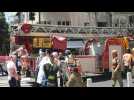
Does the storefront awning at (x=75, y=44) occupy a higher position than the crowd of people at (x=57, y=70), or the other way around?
the storefront awning at (x=75, y=44)

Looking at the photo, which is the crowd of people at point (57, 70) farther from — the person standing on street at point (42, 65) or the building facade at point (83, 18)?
the building facade at point (83, 18)

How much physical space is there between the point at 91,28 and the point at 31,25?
1.03m

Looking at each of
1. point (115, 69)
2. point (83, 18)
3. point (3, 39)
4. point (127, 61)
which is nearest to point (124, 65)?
point (127, 61)

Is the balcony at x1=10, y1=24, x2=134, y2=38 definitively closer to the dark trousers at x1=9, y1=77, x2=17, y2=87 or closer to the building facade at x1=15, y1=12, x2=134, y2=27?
the building facade at x1=15, y1=12, x2=134, y2=27

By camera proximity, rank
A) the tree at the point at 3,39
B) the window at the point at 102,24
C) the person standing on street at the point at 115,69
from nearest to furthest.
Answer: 1. the tree at the point at 3,39
2. the person standing on street at the point at 115,69
3. the window at the point at 102,24

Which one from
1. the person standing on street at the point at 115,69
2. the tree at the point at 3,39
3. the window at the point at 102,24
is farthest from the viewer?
the window at the point at 102,24

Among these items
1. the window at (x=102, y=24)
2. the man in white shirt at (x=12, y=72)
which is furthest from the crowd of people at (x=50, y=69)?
the window at (x=102, y=24)

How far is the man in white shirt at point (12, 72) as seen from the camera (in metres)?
4.65

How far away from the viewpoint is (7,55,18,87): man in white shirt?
4648 millimetres

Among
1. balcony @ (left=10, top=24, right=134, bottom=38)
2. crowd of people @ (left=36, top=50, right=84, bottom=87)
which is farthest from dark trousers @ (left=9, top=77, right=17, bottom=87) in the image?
balcony @ (left=10, top=24, right=134, bottom=38)

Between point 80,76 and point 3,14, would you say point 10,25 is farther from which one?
point 80,76

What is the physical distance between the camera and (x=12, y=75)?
4.68 m

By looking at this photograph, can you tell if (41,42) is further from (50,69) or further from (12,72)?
(12,72)
